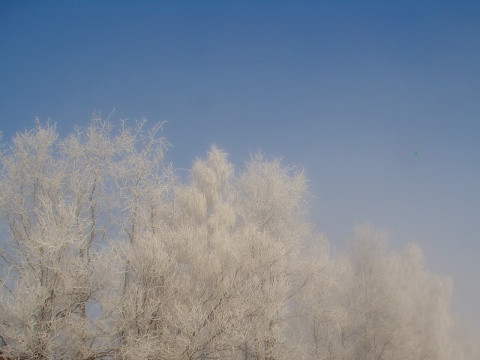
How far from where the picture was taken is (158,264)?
33.5 ft

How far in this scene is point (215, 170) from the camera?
16.5 metres

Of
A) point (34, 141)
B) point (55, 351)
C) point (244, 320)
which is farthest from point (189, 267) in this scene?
point (34, 141)

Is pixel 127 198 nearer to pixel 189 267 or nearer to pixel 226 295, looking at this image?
pixel 189 267

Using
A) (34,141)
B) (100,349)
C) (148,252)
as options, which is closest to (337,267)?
(148,252)

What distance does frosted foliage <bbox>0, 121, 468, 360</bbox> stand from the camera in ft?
30.3

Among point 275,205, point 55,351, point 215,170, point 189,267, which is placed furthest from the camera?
point 215,170

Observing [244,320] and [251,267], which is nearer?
[244,320]

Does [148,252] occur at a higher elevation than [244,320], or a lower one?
higher

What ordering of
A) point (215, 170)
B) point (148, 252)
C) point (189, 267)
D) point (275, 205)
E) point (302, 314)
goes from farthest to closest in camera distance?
point (215, 170) → point (275, 205) → point (302, 314) → point (189, 267) → point (148, 252)

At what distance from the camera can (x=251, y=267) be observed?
38.5 ft

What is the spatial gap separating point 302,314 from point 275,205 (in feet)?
15.2

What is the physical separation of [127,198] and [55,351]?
5.00m

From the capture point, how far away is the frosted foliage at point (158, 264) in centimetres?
925

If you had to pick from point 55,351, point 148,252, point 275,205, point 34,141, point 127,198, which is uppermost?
point 275,205
